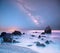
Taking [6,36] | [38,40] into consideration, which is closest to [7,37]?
[6,36]

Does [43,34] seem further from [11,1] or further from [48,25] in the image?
[11,1]

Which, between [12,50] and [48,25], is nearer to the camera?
[12,50]

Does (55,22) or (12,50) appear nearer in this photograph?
(12,50)

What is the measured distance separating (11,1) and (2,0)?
0.14 m

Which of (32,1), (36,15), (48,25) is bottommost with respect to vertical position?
(48,25)

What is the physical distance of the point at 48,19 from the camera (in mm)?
2414

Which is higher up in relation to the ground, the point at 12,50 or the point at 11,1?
the point at 11,1

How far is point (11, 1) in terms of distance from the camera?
2387 mm

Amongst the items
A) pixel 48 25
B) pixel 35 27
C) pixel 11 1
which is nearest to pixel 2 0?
pixel 11 1

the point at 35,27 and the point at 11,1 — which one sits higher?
the point at 11,1

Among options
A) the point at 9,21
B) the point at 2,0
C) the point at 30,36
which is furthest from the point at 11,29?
the point at 2,0

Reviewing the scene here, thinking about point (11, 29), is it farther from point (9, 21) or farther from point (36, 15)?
point (36, 15)

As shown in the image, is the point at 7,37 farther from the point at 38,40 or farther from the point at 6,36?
the point at 38,40

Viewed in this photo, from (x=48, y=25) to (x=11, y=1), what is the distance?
27.9 inches
